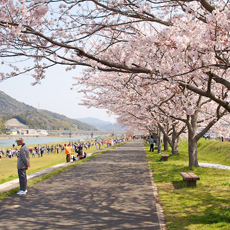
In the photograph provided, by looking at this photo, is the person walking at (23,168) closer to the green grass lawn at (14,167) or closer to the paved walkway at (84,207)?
the paved walkway at (84,207)

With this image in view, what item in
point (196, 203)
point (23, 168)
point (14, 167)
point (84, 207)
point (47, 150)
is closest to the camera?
point (84, 207)

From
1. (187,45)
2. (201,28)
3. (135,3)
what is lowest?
(187,45)

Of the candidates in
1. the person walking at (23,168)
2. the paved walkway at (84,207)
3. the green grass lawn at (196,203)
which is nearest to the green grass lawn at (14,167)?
the person walking at (23,168)

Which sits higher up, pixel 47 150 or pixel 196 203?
pixel 196 203

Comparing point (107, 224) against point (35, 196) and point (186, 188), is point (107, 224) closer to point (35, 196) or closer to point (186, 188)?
point (35, 196)

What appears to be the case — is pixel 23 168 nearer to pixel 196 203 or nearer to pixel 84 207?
pixel 84 207

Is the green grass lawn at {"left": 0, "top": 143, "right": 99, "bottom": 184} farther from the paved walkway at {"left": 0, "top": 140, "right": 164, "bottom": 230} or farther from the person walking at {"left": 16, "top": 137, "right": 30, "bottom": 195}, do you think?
the paved walkway at {"left": 0, "top": 140, "right": 164, "bottom": 230}

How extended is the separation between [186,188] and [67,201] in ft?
12.0

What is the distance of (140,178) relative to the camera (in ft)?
34.1

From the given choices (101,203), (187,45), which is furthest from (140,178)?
(187,45)

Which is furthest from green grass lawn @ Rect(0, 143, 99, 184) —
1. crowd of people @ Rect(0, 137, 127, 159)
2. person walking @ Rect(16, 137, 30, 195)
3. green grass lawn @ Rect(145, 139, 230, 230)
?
green grass lawn @ Rect(145, 139, 230, 230)

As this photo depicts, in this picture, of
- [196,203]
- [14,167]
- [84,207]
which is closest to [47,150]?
[14,167]

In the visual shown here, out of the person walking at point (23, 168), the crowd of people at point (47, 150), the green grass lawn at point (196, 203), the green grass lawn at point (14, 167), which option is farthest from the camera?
the crowd of people at point (47, 150)

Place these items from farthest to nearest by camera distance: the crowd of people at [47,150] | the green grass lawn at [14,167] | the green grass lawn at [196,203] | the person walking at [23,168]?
1. the crowd of people at [47,150]
2. the green grass lawn at [14,167]
3. the person walking at [23,168]
4. the green grass lawn at [196,203]
